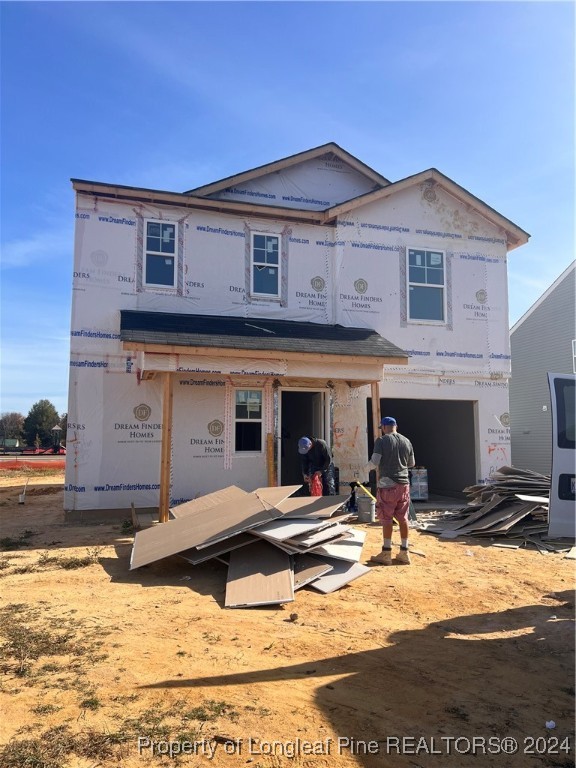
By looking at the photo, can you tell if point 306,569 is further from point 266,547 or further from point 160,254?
point 160,254

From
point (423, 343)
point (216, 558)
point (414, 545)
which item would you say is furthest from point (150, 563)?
point (423, 343)

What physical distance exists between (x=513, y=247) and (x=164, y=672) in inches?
551

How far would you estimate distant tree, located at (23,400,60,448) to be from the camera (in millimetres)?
53562

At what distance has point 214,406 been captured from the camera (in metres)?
11.8

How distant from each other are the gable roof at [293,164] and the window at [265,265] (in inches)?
80.8

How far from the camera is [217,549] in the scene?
6543mm

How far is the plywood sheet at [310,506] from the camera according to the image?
718 centimetres

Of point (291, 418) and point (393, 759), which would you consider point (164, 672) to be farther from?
point (291, 418)

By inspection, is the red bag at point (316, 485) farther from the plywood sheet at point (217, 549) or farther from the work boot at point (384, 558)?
the plywood sheet at point (217, 549)

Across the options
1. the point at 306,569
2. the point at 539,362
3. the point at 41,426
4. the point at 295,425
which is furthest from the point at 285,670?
the point at 41,426

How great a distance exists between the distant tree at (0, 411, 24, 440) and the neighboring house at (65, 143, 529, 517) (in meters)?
50.8

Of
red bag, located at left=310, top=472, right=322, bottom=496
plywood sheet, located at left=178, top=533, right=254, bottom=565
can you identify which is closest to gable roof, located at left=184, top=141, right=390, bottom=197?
red bag, located at left=310, top=472, right=322, bottom=496

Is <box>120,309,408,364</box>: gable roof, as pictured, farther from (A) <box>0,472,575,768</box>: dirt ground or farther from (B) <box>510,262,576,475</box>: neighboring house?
(B) <box>510,262,576,475</box>: neighboring house

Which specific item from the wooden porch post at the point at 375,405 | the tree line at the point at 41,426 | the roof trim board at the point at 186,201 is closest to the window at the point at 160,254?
the roof trim board at the point at 186,201
